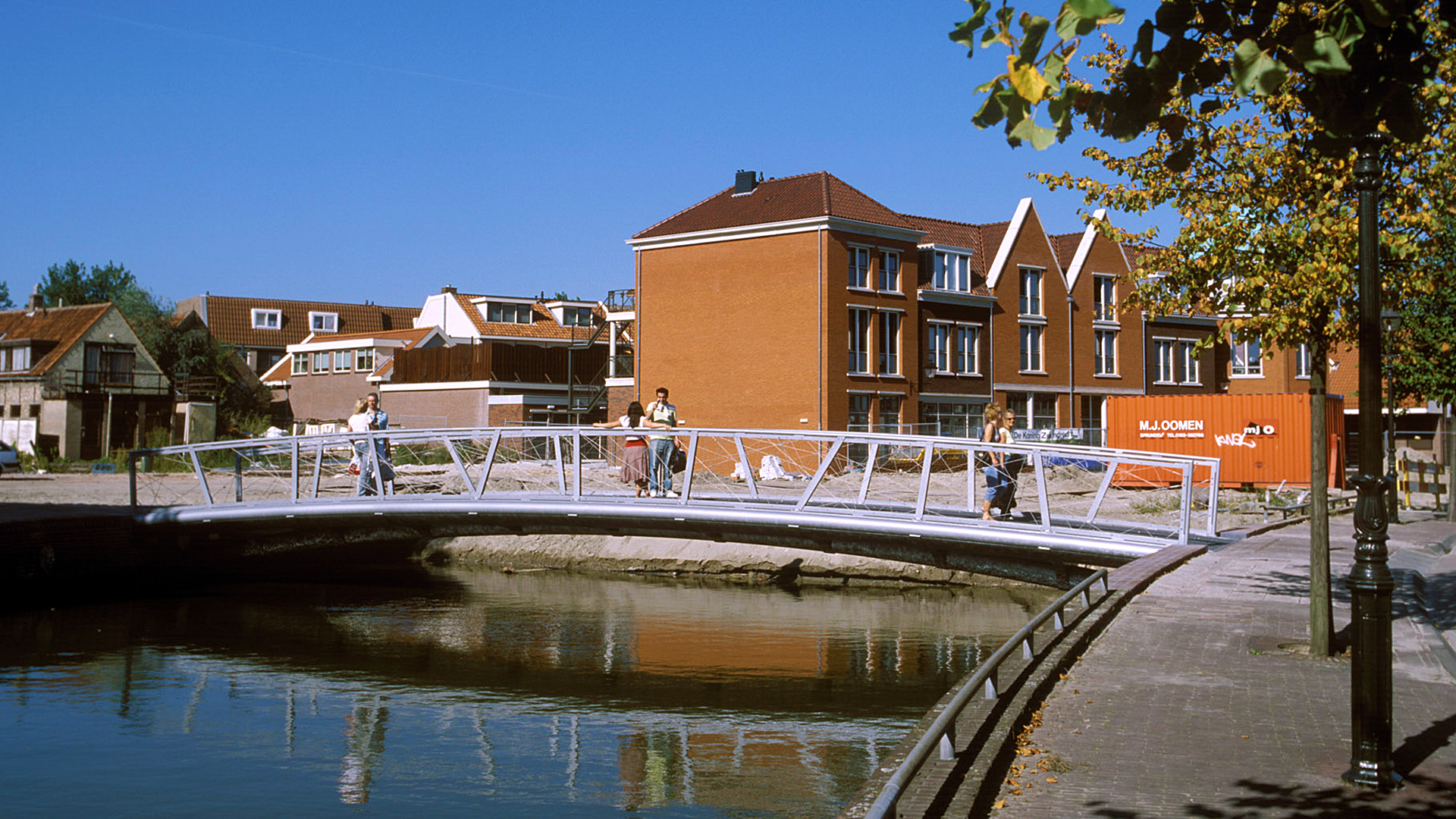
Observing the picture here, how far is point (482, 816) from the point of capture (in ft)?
31.0

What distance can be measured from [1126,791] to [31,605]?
62.9 feet

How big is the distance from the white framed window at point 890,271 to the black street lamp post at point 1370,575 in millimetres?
38630

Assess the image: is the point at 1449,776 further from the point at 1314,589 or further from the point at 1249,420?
the point at 1249,420

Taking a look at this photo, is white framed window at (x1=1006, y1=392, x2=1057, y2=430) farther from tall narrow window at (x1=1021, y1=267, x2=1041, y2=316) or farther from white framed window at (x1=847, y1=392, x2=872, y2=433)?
white framed window at (x1=847, y1=392, x2=872, y2=433)

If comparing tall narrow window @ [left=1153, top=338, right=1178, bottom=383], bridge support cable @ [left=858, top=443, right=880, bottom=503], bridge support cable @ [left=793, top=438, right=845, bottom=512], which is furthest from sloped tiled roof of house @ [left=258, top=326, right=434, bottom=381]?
bridge support cable @ [left=793, top=438, right=845, bottom=512]

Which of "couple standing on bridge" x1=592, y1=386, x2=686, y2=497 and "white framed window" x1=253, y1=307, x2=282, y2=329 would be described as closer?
"couple standing on bridge" x1=592, y1=386, x2=686, y2=497

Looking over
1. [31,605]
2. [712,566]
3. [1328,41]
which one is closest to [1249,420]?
[712,566]

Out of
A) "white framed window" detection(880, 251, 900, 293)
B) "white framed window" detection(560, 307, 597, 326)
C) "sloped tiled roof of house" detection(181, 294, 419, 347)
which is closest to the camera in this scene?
"white framed window" detection(880, 251, 900, 293)

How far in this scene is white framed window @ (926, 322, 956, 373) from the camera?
152 feet

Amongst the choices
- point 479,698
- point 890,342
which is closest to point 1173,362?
point 890,342

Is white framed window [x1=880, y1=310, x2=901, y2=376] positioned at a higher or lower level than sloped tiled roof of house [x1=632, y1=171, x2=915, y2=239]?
lower

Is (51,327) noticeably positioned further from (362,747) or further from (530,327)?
(362,747)

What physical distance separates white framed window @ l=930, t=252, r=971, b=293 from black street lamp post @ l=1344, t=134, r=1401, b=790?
134ft

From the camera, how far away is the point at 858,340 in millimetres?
43750
